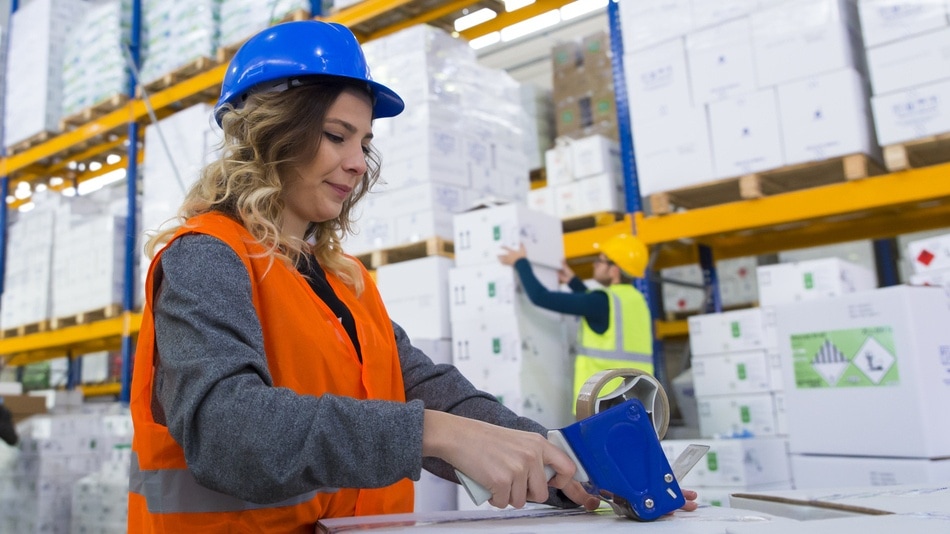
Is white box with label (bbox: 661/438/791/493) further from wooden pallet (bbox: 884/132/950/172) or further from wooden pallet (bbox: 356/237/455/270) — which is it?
wooden pallet (bbox: 356/237/455/270)

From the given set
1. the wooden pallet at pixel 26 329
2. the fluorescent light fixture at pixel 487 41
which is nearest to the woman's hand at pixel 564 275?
the wooden pallet at pixel 26 329

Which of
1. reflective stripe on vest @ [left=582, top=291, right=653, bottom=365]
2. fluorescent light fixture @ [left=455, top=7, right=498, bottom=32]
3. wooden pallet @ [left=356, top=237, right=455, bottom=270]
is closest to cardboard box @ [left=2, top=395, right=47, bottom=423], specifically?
wooden pallet @ [left=356, top=237, right=455, bottom=270]

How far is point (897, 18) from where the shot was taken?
4066 mm

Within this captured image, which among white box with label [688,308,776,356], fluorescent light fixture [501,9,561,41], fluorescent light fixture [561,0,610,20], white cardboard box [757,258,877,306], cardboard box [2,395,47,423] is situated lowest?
cardboard box [2,395,47,423]

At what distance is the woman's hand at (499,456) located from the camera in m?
0.97

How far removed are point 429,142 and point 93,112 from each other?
4521mm

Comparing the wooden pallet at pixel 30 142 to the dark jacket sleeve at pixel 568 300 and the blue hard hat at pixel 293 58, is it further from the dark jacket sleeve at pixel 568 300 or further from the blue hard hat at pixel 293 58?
the blue hard hat at pixel 293 58

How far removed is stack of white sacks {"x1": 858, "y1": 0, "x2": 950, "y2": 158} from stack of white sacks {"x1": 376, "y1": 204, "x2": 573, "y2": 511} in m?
1.91

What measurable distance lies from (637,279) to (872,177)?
1.61 m

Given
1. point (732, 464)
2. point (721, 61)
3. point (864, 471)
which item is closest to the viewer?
point (864, 471)

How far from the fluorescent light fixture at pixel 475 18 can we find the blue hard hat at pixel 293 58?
4.71 metres

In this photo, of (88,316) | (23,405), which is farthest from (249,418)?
(88,316)

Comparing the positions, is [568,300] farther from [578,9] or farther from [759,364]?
[578,9]

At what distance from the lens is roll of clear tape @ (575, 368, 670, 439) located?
111 centimetres
